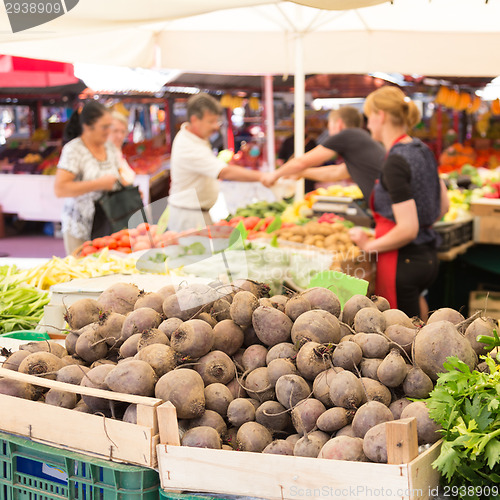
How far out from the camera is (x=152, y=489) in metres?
1.65

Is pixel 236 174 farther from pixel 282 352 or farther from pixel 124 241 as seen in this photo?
pixel 282 352

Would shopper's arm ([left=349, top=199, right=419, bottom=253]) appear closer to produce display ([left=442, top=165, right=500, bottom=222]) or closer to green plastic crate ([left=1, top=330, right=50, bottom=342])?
produce display ([left=442, top=165, right=500, bottom=222])

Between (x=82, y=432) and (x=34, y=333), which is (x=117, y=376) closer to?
(x=82, y=432)

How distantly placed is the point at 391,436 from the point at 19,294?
7.79 feet

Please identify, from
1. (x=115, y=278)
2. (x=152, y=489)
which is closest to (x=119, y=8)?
(x=115, y=278)

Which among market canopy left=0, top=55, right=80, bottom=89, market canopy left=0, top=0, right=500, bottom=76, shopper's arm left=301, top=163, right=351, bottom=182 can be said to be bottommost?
shopper's arm left=301, top=163, right=351, bottom=182

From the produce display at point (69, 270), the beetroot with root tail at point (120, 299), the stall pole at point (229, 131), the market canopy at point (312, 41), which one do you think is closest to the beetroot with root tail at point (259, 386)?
the beetroot with root tail at point (120, 299)

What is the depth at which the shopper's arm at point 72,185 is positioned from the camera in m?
4.90

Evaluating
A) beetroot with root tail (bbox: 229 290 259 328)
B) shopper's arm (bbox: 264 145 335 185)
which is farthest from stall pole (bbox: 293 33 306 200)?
beetroot with root tail (bbox: 229 290 259 328)

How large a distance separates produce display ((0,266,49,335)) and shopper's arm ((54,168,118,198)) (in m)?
1.49

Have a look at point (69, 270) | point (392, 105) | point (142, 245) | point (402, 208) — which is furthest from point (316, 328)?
point (392, 105)

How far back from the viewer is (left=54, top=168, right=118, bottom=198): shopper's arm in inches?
193

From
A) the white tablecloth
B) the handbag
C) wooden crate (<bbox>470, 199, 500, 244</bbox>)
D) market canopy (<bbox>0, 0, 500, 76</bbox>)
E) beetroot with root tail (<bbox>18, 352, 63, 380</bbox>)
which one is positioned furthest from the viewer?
the white tablecloth

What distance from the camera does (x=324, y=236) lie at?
4602mm
